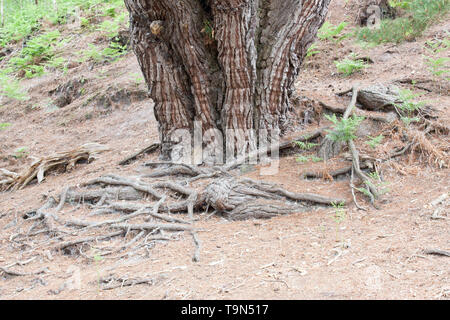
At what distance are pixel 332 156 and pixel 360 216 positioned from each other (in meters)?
1.55

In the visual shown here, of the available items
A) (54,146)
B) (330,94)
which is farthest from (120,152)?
(330,94)

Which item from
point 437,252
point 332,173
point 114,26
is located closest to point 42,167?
point 332,173

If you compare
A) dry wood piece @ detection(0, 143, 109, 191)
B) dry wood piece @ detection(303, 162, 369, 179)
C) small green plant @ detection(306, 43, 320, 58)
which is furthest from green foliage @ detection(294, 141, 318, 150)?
small green plant @ detection(306, 43, 320, 58)

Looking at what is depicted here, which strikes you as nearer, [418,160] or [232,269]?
[232,269]

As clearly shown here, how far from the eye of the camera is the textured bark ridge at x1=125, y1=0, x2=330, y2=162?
17.4 ft

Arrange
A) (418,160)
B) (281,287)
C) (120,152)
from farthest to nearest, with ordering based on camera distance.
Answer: (120,152), (418,160), (281,287)

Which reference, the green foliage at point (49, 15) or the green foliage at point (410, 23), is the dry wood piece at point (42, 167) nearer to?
the green foliage at point (410, 23)

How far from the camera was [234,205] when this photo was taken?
481 cm

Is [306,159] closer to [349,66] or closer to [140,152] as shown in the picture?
[140,152]

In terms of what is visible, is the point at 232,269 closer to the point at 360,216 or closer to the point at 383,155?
the point at 360,216

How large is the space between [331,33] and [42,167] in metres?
7.59

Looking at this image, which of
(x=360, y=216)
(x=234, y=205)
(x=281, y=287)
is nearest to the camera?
(x=281, y=287)

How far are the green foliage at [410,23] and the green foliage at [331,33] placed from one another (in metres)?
0.53

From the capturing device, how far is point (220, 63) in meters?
5.49
